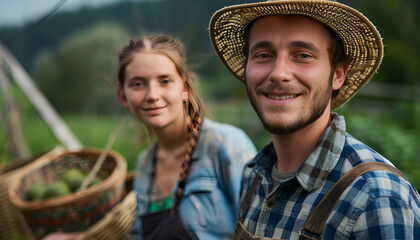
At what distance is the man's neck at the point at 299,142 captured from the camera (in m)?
1.45

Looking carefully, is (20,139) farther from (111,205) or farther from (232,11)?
(232,11)

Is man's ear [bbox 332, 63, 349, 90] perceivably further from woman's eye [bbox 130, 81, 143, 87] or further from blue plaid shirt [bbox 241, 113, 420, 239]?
woman's eye [bbox 130, 81, 143, 87]

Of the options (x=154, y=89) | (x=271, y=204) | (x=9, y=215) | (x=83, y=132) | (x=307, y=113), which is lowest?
(x=9, y=215)

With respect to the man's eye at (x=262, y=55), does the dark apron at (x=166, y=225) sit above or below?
below

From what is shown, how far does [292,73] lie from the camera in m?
1.37

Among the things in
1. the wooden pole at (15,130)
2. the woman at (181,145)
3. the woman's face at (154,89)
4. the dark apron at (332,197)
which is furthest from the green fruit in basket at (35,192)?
the dark apron at (332,197)

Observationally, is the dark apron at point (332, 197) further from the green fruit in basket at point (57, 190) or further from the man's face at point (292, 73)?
the green fruit in basket at point (57, 190)

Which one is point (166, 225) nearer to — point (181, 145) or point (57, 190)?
point (181, 145)

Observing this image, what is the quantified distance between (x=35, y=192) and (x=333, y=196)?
238cm

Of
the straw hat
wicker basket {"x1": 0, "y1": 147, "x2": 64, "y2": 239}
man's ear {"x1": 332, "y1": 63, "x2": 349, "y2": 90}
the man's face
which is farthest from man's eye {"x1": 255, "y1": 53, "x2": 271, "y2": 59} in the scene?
wicker basket {"x1": 0, "y1": 147, "x2": 64, "y2": 239}

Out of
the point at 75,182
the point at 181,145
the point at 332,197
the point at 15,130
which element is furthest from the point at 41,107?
the point at 332,197

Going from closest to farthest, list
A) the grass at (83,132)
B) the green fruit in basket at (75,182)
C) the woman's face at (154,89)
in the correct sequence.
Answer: the woman's face at (154,89), the green fruit in basket at (75,182), the grass at (83,132)

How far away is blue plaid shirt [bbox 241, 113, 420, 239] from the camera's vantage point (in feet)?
Result: 3.66

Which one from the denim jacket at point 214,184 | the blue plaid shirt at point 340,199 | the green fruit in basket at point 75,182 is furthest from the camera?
the green fruit in basket at point 75,182
